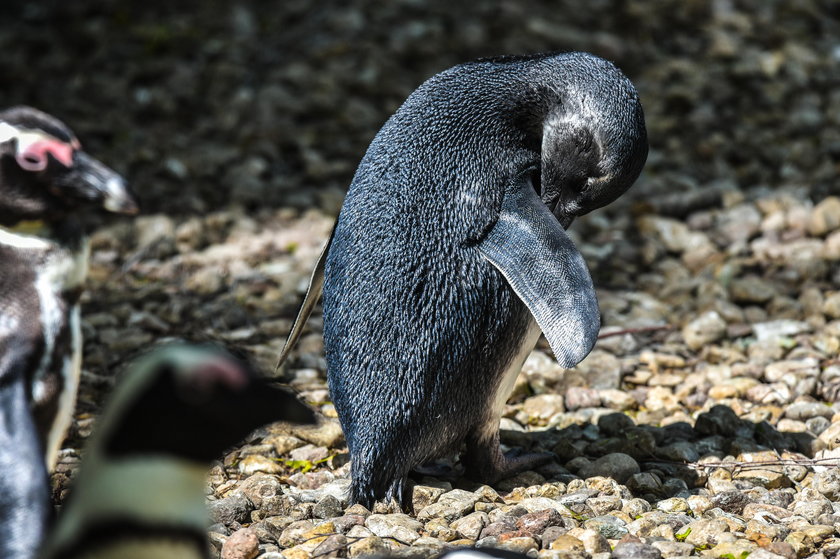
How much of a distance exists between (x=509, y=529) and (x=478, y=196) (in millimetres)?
798

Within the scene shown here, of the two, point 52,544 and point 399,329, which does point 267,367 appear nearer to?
point 399,329

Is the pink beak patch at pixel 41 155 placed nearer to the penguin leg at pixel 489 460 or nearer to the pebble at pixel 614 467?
the penguin leg at pixel 489 460

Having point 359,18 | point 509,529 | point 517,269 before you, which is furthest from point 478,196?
point 359,18

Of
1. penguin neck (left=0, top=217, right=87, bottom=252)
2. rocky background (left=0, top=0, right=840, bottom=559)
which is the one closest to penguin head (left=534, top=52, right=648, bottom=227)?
rocky background (left=0, top=0, right=840, bottom=559)

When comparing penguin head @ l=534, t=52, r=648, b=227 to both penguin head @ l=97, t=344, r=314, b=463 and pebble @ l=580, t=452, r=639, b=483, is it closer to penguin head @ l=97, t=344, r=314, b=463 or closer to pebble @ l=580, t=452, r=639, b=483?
pebble @ l=580, t=452, r=639, b=483

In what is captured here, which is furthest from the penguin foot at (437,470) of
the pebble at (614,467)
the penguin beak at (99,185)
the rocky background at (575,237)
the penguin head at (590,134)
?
the penguin beak at (99,185)

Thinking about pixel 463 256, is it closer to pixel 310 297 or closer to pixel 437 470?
pixel 310 297

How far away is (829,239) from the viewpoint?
440cm

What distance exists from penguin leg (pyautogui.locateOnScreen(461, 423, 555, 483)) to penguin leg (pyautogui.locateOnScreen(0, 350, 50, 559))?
1.24 metres

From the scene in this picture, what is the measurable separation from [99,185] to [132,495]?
0.75 metres

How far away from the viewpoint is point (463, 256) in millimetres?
2672

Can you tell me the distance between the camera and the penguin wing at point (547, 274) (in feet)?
8.51

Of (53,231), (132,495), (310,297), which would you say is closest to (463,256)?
(310,297)

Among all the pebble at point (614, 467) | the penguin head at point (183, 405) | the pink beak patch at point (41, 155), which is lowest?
the pebble at point (614, 467)
